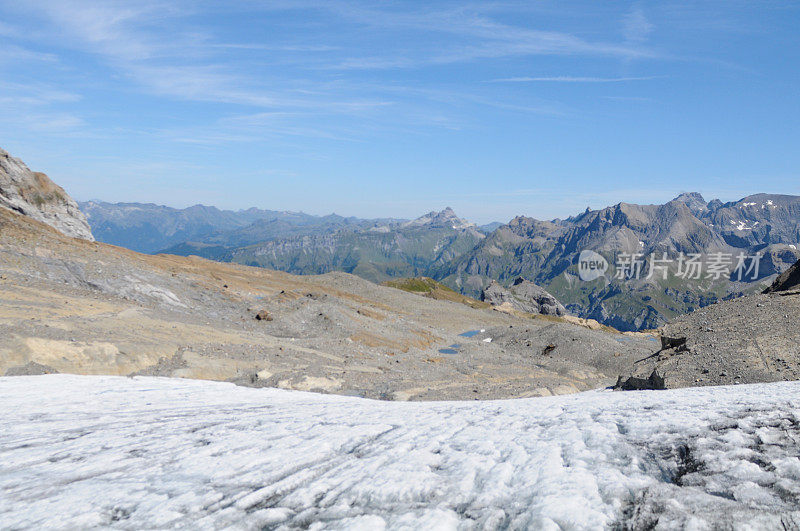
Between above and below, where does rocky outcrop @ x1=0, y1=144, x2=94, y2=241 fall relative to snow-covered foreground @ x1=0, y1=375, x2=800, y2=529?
above

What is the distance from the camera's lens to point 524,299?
154750mm

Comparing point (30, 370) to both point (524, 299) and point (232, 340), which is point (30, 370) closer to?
point (232, 340)

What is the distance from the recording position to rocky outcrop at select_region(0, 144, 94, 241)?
56.8 meters

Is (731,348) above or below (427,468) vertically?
below

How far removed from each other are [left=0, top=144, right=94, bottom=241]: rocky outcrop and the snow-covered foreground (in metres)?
60.5

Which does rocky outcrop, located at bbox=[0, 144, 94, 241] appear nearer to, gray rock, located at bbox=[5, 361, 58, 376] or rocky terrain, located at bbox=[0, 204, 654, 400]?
rocky terrain, located at bbox=[0, 204, 654, 400]

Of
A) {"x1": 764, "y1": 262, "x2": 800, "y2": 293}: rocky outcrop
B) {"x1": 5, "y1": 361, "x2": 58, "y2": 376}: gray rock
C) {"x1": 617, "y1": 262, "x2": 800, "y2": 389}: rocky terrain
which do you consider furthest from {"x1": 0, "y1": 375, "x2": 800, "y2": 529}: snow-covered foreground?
{"x1": 764, "y1": 262, "x2": 800, "y2": 293}: rocky outcrop

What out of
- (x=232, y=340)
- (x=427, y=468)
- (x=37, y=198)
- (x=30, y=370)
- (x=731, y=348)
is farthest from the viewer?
(x=37, y=198)

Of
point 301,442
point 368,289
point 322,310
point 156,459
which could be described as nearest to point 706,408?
point 301,442

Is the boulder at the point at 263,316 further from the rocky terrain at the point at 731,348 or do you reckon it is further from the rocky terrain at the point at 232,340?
the rocky terrain at the point at 731,348

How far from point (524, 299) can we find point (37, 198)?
13587 centimetres

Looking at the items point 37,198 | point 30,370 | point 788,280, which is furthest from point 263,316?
point 788,280

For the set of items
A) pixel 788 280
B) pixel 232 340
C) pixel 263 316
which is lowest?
pixel 263 316

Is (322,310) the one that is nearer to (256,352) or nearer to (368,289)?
(256,352)
